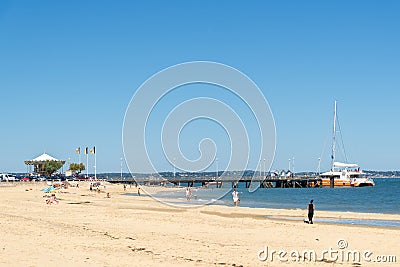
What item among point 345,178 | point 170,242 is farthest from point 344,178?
point 170,242

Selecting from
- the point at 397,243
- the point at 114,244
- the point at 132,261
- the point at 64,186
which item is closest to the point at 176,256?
the point at 132,261

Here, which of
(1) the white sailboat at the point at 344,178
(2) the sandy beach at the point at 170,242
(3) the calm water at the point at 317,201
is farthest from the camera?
(1) the white sailboat at the point at 344,178

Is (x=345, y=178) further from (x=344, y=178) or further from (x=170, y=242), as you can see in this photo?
(x=170, y=242)

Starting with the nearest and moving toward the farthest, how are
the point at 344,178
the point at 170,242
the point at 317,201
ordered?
the point at 170,242, the point at 317,201, the point at 344,178

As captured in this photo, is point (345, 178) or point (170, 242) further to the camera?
point (345, 178)

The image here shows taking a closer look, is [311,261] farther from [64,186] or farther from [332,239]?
[64,186]

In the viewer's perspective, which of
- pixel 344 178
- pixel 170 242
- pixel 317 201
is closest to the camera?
pixel 170 242

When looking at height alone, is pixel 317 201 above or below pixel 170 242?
below

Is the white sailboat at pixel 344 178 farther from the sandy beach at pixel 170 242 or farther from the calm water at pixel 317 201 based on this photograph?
the sandy beach at pixel 170 242

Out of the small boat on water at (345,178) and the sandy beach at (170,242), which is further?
the small boat on water at (345,178)

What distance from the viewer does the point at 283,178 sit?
118812mm

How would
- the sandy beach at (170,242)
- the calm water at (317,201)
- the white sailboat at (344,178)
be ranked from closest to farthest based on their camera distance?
the sandy beach at (170,242), the calm water at (317,201), the white sailboat at (344,178)

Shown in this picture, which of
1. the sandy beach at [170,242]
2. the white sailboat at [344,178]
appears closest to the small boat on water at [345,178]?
the white sailboat at [344,178]

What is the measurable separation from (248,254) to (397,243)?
6.46 m
